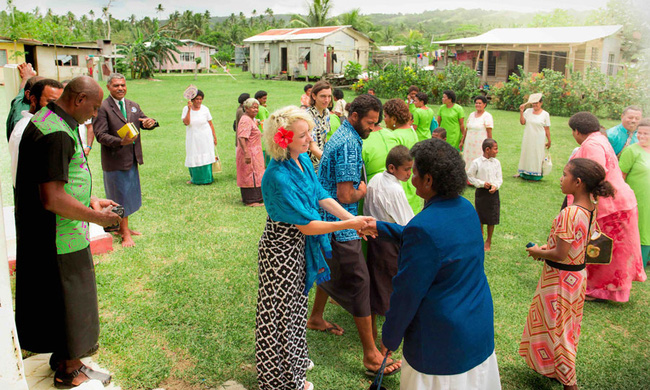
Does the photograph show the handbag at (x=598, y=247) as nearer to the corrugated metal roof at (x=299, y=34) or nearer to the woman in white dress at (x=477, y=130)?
the woman in white dress at (x=477, y=130)

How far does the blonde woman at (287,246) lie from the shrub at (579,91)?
18.2 meters

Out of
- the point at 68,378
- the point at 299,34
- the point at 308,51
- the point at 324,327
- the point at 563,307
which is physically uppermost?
the point at 299,34

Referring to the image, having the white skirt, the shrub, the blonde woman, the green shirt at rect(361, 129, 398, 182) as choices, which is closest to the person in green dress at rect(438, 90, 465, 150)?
the green shirt at rect(361, 129, 398, 182)

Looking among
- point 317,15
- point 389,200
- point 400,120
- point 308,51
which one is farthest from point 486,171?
point 317,15

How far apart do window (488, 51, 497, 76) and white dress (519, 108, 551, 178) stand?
2003 cm

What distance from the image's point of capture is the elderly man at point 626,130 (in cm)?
582

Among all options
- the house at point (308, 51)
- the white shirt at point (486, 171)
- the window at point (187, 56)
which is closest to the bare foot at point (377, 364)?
the white shirt at point (486, 171)

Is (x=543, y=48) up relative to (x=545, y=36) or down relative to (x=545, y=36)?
down

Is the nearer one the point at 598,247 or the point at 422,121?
the point at 598,247

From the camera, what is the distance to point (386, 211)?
3.83 m

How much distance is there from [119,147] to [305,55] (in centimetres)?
2884

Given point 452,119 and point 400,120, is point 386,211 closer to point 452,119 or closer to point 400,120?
point 400,120

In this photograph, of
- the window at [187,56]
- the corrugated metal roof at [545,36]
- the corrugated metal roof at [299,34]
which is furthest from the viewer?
the window at [187,56]

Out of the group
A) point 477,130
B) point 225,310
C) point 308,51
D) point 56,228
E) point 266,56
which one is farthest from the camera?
point 266,56
